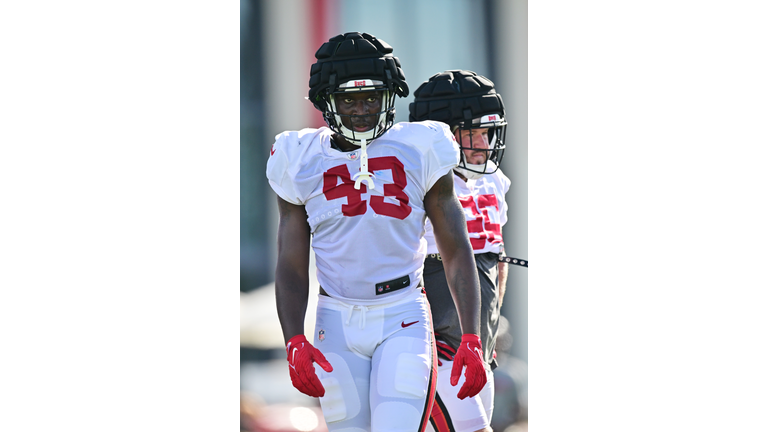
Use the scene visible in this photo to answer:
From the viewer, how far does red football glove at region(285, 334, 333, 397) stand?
202 cm

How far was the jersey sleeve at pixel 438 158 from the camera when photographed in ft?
7.14

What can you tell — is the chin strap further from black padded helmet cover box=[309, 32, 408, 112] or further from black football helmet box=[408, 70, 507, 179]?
black football helmet box=[408, 70, 507, 179]

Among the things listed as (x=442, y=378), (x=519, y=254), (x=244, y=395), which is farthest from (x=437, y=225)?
(x=244, y=395)

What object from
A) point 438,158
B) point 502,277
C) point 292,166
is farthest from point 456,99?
point 292,166

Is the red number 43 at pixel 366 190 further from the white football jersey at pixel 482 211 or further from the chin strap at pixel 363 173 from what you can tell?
the white football jersey at pixel 482 211

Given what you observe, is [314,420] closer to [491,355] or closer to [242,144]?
[491,355]

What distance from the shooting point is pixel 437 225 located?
221 cm

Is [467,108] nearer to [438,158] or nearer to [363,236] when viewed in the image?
[438,158]

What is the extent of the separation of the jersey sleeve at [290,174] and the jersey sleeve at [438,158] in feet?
1.17

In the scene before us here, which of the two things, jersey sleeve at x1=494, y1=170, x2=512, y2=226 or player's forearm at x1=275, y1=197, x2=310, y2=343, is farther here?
jersey sleeve at x1=494, y1=170, x2=512, y2=226

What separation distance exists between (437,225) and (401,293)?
251 mm

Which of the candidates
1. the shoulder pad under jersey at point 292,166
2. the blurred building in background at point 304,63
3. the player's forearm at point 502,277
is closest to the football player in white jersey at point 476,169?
the player's forearm at point 502,277

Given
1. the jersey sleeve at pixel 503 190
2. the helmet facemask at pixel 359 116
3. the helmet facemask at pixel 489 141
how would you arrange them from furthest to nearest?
the jersey sleeve at pixel 503 190 < the helmet facemask at pixel 489 141 < the helmet facemask at pixel 359 116

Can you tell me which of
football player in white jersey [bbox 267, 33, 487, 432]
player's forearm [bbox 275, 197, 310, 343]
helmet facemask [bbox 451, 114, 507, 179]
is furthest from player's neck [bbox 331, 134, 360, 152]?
helmet facemask [bbox 451, 114, 507, 179]
